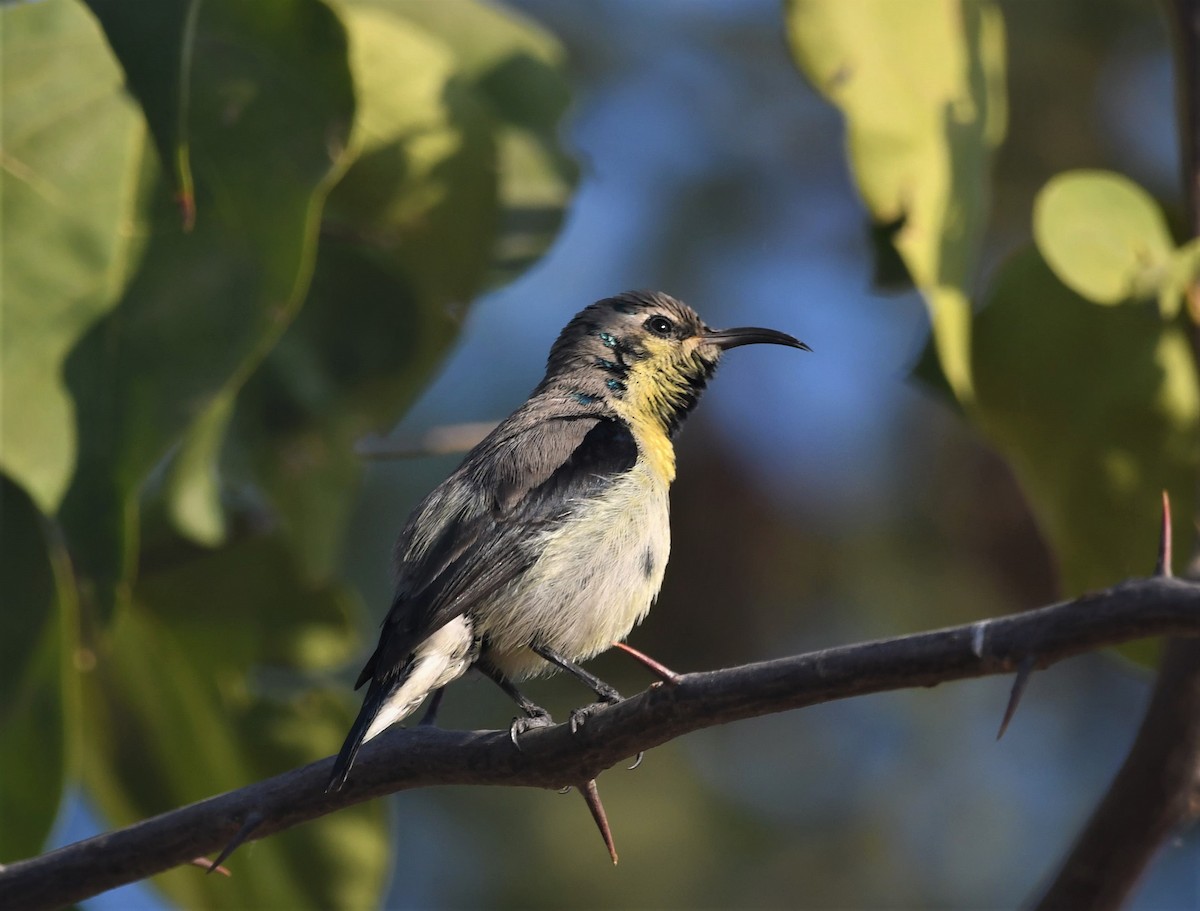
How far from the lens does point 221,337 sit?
332cm

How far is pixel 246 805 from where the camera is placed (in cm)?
254

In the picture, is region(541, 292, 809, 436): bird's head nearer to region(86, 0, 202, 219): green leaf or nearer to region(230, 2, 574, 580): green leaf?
region(230, 2, 574, 580): green leaf

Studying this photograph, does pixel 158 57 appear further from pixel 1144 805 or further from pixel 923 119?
pixel 1144 805

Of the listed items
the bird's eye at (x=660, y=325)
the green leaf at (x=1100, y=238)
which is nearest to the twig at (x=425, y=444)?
the bird's eye at (x=660, y=325)

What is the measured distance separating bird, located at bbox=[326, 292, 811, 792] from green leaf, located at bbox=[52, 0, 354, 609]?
67cm

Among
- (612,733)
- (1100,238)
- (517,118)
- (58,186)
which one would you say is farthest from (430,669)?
(1100,238)

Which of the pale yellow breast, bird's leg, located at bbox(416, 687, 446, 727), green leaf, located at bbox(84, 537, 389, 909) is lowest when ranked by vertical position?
green leaf, located at bbox(84, 537, 389, 909)

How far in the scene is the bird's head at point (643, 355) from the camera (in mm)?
4504

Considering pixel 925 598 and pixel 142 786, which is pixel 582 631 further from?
pixel 925 598

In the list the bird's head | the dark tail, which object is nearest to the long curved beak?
the bird's head

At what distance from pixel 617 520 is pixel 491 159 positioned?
109 cm

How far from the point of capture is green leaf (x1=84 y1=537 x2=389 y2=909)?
4109mm

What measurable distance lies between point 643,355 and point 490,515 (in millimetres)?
1026

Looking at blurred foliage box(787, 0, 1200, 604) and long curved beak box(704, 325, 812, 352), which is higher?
blurred foliage box(787, 0, 1200, 604)
